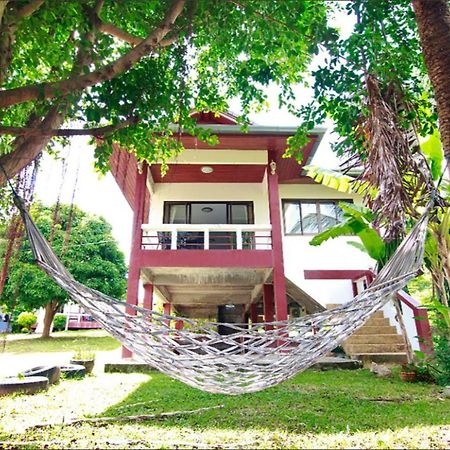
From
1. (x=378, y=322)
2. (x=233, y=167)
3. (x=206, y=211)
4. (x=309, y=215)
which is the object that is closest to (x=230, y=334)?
(x=378, y=322)

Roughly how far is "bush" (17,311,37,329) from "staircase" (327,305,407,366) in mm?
13292

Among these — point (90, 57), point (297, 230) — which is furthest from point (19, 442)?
point (297, 230)

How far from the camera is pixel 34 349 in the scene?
978 cm

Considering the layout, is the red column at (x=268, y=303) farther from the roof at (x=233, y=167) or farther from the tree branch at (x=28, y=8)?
the tree branch at (x=28, y=8)

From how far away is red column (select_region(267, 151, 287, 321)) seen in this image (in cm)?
603

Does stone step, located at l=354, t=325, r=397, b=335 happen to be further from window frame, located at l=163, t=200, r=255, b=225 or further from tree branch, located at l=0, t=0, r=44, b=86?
tree branch, located at l=0, t=0, r=44, b=86

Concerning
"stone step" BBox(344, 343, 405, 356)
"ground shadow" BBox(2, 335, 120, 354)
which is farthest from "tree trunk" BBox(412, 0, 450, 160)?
"ground shadow" BBox(2, 335, 120, 354)

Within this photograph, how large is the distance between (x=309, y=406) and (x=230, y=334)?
1.44m

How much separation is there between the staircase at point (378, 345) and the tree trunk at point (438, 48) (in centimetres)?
418

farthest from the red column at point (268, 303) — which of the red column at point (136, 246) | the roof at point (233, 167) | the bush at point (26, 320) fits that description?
the bush at point (26, 320)

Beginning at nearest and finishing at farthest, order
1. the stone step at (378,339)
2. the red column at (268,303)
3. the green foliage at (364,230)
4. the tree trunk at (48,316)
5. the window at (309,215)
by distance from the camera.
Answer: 1. the green foliage at (364,230)
2. the stone step at (378,339)
3. the red column at (268,303)
4. the window at (309,215)
5. the tree trunk at (48,316)

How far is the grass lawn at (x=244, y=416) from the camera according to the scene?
6.98 ft

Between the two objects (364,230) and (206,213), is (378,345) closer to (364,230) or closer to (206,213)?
(364,230)

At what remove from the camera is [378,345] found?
587 centimetres
